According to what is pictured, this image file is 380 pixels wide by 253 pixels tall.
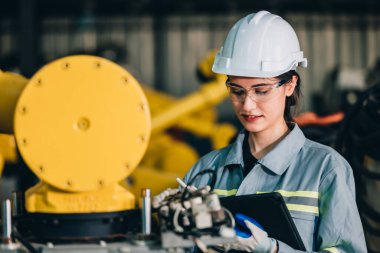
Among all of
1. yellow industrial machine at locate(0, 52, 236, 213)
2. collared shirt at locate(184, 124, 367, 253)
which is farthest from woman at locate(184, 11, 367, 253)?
yellow industrial machine at locate(0, 52, 236, 213)

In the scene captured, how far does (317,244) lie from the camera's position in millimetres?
2512

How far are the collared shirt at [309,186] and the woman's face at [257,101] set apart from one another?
10 cm

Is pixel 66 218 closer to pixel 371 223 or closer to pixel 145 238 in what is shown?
pixel 145 238

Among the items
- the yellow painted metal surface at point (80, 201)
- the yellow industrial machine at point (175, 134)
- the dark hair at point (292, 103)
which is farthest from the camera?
the yellow industrial machine at point (175, 134)

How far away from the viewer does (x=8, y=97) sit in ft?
7.47

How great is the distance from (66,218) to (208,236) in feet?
1.20

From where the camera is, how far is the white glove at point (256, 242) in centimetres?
225

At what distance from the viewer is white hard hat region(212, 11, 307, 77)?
8.68ft

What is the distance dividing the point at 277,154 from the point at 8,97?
844 millimetres

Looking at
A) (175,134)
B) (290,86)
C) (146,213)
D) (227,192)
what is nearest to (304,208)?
(227,192)

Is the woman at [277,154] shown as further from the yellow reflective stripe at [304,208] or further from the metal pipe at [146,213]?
the metal pipe at [146,213]

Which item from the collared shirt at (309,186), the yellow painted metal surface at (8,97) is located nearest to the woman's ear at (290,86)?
the collared shirt at (309,186)

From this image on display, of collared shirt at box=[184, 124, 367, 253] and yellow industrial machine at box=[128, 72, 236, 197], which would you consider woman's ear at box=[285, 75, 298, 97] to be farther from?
yellow industrial machine at box=[128, 72, 236, 197]

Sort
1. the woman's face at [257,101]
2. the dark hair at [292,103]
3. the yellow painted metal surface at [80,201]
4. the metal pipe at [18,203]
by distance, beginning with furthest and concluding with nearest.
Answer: the dark hair at [292,103] < the woman's face at [257,101] < the metal pipe at [18,203] < the yellow painted metal surface at [80,201]
